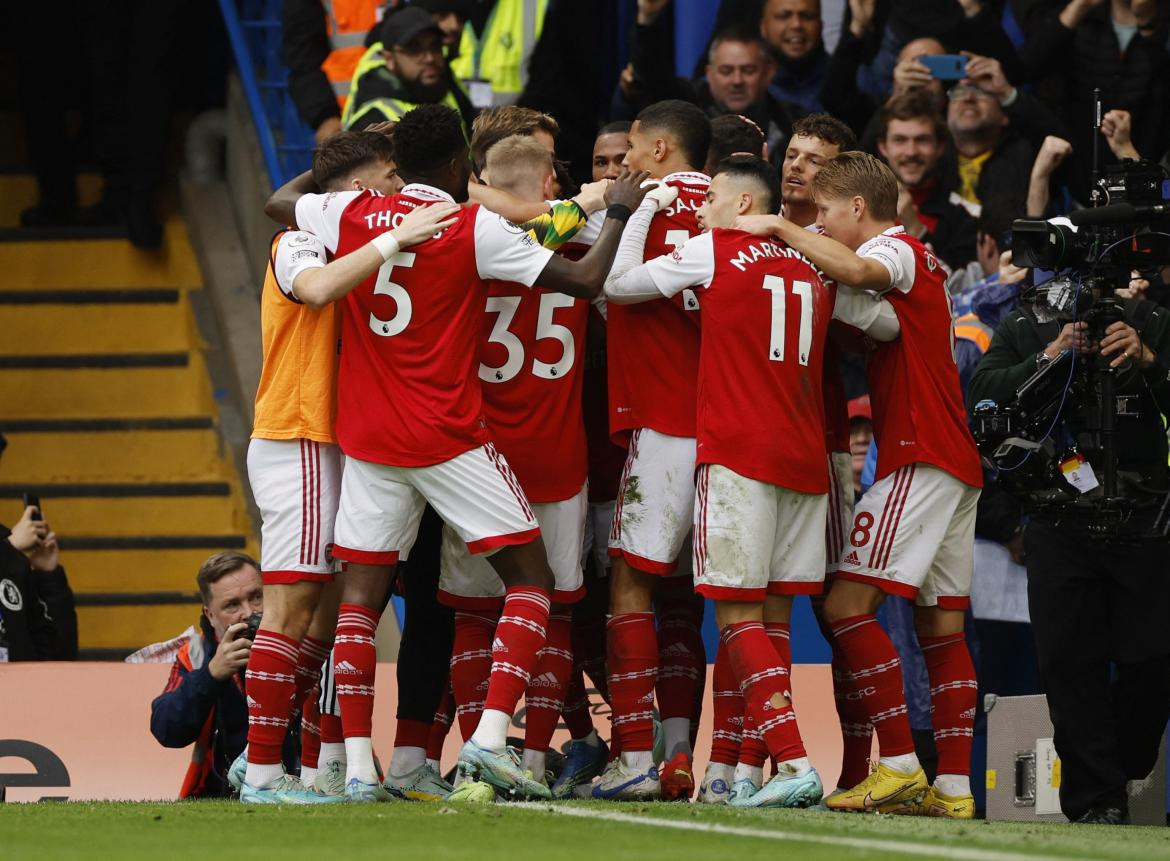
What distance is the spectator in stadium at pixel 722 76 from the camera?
10742 millimetres

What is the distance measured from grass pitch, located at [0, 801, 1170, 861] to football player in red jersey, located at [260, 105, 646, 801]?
587 mm

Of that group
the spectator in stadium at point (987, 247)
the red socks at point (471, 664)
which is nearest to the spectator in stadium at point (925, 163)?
the spectator in stadium at point (987, 247)

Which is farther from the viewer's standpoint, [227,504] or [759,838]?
[227,504]

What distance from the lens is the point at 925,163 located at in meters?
10.1

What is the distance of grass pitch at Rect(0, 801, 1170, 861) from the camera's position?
199 inches

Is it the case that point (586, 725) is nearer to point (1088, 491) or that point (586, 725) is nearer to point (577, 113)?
point (1088, 491)

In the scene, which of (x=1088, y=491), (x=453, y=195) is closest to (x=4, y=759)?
(x=453, y=195)

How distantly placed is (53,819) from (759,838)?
2213mm

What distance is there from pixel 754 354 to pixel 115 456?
25.3 ft

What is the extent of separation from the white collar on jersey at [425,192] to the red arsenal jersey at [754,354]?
72 centimetres

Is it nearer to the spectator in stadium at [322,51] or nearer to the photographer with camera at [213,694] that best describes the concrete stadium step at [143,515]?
the spectator in stadium at [322,51]

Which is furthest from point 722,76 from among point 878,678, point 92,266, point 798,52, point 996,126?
point 92,266

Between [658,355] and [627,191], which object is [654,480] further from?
[627,191]

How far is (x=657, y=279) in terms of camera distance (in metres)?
6.86
